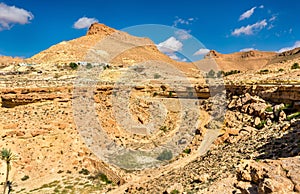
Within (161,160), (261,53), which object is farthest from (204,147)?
(261,53)

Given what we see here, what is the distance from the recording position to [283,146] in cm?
1005

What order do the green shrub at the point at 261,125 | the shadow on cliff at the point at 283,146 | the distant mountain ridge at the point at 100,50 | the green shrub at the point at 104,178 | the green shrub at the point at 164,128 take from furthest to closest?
1. the distant mountain ridge at the point at 100,50
2. the green shrub at the point at 164,128
3. the green shrub at the point at 104,178
4. the green shrub at the point at 261,125
5. the shadow on cliff at the point at 283,146

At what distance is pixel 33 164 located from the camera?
59.4ft

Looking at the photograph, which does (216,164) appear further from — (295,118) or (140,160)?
(140,160)

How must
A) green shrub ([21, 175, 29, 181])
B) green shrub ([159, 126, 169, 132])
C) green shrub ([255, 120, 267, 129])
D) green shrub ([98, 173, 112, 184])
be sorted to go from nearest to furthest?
green shrub ([255, 120, 267, 129]), green shrub ([98, 173, 112, 184]), green shrub ([21, 175, 29, 181]), green shrub ([159, 126, 169, 132])

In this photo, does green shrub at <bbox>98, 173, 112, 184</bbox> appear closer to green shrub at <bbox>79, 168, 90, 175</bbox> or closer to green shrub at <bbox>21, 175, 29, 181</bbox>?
green shrub at <bbox>79, 168, 90, 175</bbox>

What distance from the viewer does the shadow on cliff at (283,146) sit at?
9.25m

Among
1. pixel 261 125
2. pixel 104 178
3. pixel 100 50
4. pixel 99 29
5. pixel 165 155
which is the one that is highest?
pixel 99 29

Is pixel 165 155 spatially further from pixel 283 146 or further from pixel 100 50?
pixel 100 50

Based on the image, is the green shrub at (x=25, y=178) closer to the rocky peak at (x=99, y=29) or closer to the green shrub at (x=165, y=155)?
the green shrub at (x=165, y=155)

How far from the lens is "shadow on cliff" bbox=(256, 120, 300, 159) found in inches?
364

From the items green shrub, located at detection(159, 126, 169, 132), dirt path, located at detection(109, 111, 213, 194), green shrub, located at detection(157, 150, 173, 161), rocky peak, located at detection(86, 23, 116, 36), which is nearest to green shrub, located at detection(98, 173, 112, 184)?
dirt path, located at detection(109, 111, 213, 194)

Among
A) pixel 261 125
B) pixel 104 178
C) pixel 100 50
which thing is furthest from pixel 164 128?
pixel 100 50

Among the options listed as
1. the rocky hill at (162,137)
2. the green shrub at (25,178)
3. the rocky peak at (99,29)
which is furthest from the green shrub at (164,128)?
the rocky peak at (99,29)
